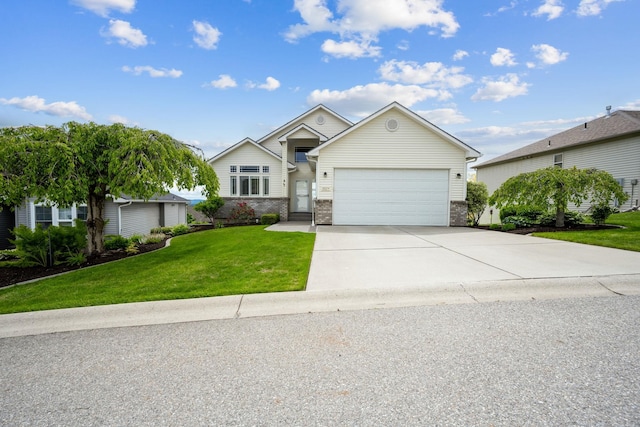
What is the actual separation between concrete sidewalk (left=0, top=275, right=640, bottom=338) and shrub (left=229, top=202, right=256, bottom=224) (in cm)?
1349

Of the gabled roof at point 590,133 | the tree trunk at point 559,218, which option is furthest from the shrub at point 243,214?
the gabled roof at point 590,133

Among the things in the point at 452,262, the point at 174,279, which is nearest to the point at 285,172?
the point at 174,279

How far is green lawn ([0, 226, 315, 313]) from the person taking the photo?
4.52 m

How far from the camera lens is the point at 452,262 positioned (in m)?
5.93

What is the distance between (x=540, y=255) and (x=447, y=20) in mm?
9756

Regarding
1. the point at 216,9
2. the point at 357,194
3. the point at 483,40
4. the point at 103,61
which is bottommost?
the point at 357,194

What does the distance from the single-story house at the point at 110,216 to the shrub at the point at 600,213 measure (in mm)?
16617

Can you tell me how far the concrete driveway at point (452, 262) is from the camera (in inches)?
187

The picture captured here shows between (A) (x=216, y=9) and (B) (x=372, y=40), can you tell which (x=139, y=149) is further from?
(B) (x=372, y=40)

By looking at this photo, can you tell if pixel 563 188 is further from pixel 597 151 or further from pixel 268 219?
pixel 268 219

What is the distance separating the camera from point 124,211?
14.7m

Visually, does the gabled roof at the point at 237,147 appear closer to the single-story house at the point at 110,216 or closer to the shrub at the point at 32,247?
the single-story house at the point at 110,216

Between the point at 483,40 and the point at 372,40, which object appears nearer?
the point at 483,40

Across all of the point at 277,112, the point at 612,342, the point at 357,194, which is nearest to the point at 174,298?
the point at 612,342
